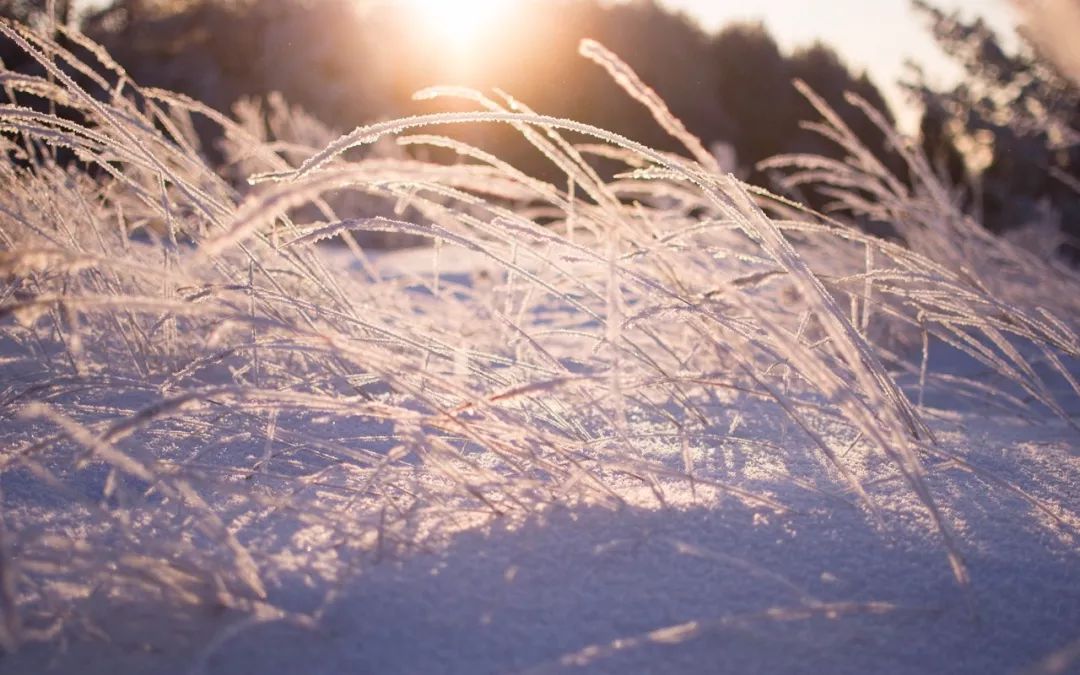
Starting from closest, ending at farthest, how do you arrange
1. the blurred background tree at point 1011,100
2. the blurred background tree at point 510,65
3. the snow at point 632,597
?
the snow at point 632,597 < the blurred background tree at point 1011,100 < the blurred background tree at point 510,65

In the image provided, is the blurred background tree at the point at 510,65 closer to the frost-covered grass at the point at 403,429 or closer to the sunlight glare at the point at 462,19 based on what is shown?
the sunlight glare at the point at 462,19

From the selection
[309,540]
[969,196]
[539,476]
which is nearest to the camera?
[309,540]

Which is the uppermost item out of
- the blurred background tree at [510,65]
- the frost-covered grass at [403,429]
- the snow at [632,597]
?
the blurred background tree at [510,65]

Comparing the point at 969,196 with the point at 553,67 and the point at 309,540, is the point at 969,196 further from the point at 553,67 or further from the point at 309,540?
the point at 309,540

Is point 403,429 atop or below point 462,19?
below

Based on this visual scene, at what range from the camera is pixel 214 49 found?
12781 millimetres

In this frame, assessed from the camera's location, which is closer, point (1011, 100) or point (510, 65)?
point (1011, 100)

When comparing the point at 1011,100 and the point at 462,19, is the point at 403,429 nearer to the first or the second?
the point at 1011,100

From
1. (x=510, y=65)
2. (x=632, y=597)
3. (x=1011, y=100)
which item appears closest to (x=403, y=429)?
(x=632, y=597)

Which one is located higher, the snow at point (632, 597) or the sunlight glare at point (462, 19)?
the sunlight glare at point (462, 19)

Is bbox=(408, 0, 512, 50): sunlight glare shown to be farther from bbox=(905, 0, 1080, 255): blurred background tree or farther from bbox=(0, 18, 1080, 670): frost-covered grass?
bbox=(0, 18, 1080, 670): frost-covered grass

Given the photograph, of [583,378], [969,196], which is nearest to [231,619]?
[583,378]

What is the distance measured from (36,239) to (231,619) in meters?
0.71

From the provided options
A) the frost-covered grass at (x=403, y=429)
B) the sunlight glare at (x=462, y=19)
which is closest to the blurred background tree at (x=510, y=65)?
the sunlight glare at (x=462, y=19)
